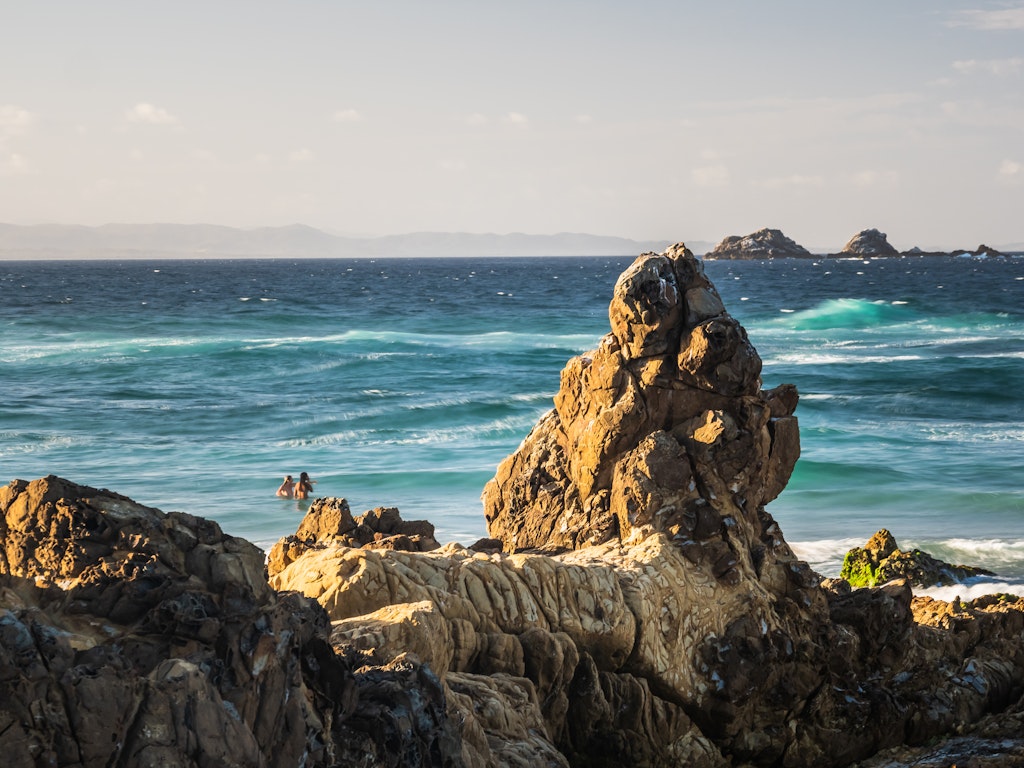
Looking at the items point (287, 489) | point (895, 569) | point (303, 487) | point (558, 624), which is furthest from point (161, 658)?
point (287, 489)

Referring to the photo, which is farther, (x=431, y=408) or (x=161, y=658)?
(x=431, y=408)

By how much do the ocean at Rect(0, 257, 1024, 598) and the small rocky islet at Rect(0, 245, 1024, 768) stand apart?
6768 mm

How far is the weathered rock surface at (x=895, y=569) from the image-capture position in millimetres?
16219

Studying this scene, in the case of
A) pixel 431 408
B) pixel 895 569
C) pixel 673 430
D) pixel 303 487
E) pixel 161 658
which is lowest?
pixel 431 408

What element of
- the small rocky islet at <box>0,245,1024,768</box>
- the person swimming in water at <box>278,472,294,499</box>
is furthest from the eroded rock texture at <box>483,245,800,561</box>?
the person swimming in water at <box>278,472,294,499</box>

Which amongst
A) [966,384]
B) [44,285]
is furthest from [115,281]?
[966,384]

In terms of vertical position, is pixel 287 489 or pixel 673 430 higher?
pixel 673 430

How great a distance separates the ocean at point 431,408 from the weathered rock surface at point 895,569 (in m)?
0.39

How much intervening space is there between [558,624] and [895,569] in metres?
8.79

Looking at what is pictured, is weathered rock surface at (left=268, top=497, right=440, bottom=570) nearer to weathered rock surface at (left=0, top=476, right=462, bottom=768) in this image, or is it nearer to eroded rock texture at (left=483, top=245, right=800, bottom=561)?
eroded rock texture at (left=483, top=245, right=800, bottom=561)

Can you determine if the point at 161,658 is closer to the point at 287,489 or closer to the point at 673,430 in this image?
the point at 673,430

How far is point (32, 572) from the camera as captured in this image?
594cm

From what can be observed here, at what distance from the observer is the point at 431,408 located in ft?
123

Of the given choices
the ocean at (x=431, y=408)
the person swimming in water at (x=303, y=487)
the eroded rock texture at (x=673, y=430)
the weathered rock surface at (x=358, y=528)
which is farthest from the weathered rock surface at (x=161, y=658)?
the person swimming in water at (x=303, y=487)
